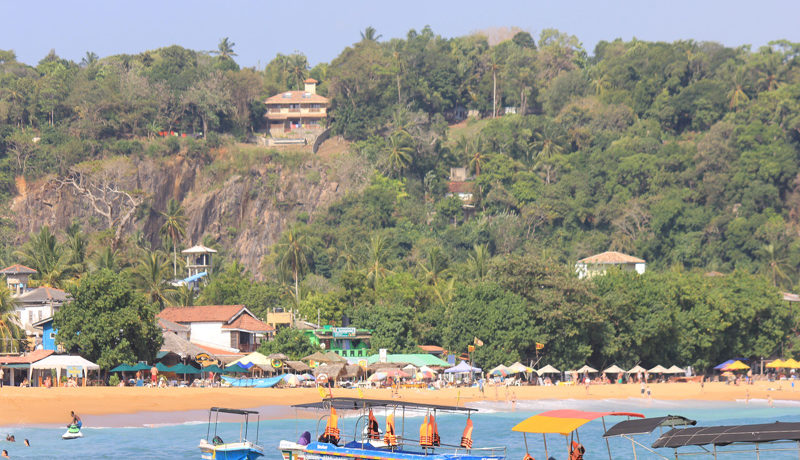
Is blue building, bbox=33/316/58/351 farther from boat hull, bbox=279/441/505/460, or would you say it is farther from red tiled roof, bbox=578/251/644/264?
red tiled roof, bbox=578/251/644/264

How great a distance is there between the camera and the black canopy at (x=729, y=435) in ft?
84.5

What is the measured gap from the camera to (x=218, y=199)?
14262 centimetres

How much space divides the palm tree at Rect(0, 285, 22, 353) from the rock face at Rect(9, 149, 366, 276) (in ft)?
216

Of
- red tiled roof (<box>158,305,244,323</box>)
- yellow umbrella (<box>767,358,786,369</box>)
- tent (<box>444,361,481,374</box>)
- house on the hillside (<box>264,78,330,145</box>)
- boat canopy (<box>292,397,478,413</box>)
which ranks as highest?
house on the hillside (<box>264,78,330,145</box>)

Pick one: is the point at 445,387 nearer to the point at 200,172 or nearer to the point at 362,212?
the point at 362,212

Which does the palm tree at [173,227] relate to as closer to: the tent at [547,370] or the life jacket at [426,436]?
the tent at [547,370]

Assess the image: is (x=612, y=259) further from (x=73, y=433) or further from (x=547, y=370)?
(x=73, y=433)

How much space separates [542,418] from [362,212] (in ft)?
350

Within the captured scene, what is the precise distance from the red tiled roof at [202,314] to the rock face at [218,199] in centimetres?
5491

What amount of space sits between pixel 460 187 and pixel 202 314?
70795mm

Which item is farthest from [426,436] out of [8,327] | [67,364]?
[8,327]

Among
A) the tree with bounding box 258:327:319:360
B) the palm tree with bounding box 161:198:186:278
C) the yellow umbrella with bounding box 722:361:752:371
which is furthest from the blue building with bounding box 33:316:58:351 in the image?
the yellow umbrella with bounding box 722:361:752:371

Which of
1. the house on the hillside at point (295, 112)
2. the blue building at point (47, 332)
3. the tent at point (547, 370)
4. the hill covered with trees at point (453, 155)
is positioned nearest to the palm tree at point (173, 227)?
the hill covered with trees at point (453, 155)

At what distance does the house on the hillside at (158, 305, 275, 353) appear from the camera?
257 feet
